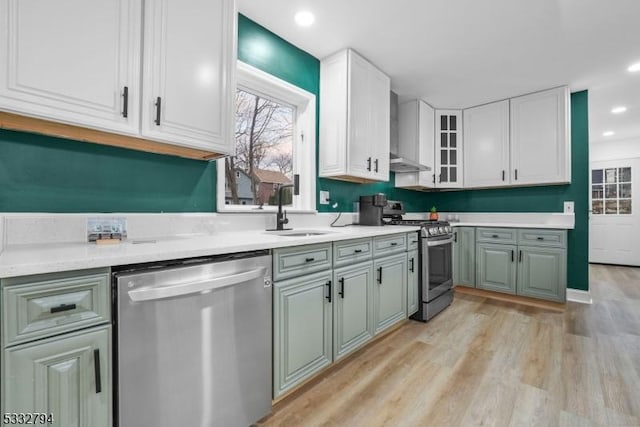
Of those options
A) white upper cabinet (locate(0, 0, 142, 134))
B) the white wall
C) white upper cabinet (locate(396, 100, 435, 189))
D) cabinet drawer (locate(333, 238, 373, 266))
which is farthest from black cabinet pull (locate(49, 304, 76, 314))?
the white wall

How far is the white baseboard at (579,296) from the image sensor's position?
3.38 m

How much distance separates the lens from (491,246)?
3.64m

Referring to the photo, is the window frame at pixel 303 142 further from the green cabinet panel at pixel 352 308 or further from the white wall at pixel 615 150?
Result: the white wall at pixel 615 150

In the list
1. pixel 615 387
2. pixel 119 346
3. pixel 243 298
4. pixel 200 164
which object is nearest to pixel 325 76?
pixel 200 164

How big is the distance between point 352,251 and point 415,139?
2.49m

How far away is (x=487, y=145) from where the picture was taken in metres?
4.01

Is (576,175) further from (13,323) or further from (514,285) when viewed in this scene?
(13,323)

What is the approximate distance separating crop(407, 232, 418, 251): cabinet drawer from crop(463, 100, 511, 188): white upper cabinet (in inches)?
76.0

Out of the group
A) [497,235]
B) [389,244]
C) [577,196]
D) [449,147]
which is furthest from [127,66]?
[577,196]

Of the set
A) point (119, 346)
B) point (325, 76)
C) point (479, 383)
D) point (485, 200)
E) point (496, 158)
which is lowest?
point (479, 383)

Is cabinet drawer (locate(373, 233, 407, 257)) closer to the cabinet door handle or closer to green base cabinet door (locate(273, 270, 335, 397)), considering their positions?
green base cabinet door (locate(273, 270, 335, 397))

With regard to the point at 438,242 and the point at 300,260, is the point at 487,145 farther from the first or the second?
the point at 300,260

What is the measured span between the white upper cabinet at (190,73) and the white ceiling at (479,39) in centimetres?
66

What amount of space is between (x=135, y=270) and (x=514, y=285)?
12.8 feet
